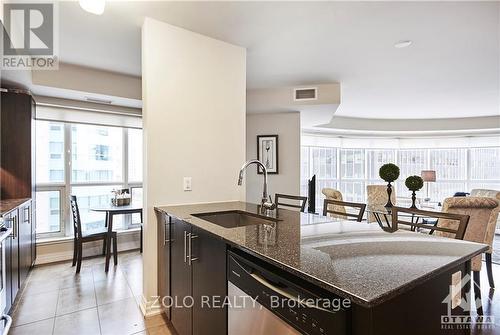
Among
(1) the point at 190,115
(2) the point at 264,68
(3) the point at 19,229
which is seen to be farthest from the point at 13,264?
(2) the point at 264,68

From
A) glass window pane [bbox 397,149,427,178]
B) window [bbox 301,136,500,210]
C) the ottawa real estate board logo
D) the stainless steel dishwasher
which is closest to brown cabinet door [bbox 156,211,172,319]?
the stainless steel dishwasher

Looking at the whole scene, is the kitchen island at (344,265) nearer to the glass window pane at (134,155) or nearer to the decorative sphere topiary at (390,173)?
the decorative sphere topiary at (390,173)

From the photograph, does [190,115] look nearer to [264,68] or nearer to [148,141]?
[148,141]

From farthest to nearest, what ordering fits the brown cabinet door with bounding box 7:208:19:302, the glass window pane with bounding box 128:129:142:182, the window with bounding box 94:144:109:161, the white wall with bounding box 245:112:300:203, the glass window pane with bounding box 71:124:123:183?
the white wall with bounding box 245:112:300:203 → the glass window pane with bounding box 128:129:142:182 → the window with bounding box 94:144:109:161 → the glass window pane with bounding box 71:124:123:183 → the brown cabinet door with bounding box 7:208:19:302

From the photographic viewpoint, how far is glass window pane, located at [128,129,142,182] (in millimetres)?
4324

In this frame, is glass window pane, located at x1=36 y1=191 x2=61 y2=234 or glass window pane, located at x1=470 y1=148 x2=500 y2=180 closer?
glass window pane, located at x1=36 y1=191 x2=61 y2=234

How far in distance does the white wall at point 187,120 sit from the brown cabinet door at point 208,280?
83 centimetres

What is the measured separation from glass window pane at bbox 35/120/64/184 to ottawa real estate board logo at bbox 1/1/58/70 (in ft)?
3.33

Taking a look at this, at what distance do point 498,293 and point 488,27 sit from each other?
2.58 m

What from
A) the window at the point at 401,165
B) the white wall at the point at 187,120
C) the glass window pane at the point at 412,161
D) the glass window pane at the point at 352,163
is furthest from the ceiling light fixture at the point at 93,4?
the glass window pane at the point at 412,161

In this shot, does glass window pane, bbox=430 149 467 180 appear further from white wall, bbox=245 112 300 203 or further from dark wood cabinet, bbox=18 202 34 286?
dark wood cabinet, bbox=18 202 34 286

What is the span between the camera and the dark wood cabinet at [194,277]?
1338 millimetres

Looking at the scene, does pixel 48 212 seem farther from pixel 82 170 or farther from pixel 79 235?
pixel 79 235

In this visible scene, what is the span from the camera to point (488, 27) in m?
2.29
